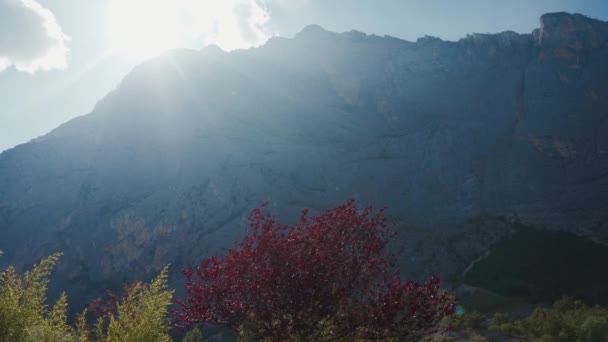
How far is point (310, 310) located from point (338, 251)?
4.87 ft

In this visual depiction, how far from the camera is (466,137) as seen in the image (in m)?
100

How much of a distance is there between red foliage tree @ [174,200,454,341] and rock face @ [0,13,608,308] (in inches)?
2564

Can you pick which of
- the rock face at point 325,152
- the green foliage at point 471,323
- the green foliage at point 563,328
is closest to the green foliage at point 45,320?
the green foliage at point 563,328

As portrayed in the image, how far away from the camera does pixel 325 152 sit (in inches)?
3819

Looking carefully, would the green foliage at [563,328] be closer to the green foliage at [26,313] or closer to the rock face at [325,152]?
the green foliage at [26,313]

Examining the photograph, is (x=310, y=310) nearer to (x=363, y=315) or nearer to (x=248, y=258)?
(x=363, y=315)

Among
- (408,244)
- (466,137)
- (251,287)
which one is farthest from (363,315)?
(466,137)

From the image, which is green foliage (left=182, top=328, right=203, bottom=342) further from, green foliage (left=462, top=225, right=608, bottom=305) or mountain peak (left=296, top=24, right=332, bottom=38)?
mountain peak (left=296, top=24, right=332, bottom=38)

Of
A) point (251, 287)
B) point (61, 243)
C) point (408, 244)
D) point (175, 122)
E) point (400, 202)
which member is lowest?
point (408, 244)

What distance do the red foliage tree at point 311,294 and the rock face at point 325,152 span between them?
65131 millimetres

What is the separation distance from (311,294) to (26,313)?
5834 mm

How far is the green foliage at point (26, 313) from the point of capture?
762 cm

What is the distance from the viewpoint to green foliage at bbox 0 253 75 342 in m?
7.62

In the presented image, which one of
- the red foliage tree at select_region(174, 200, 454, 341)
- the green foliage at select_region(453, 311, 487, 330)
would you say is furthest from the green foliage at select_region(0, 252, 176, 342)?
the green foliage at select_region(453, 311, 487, 330)
